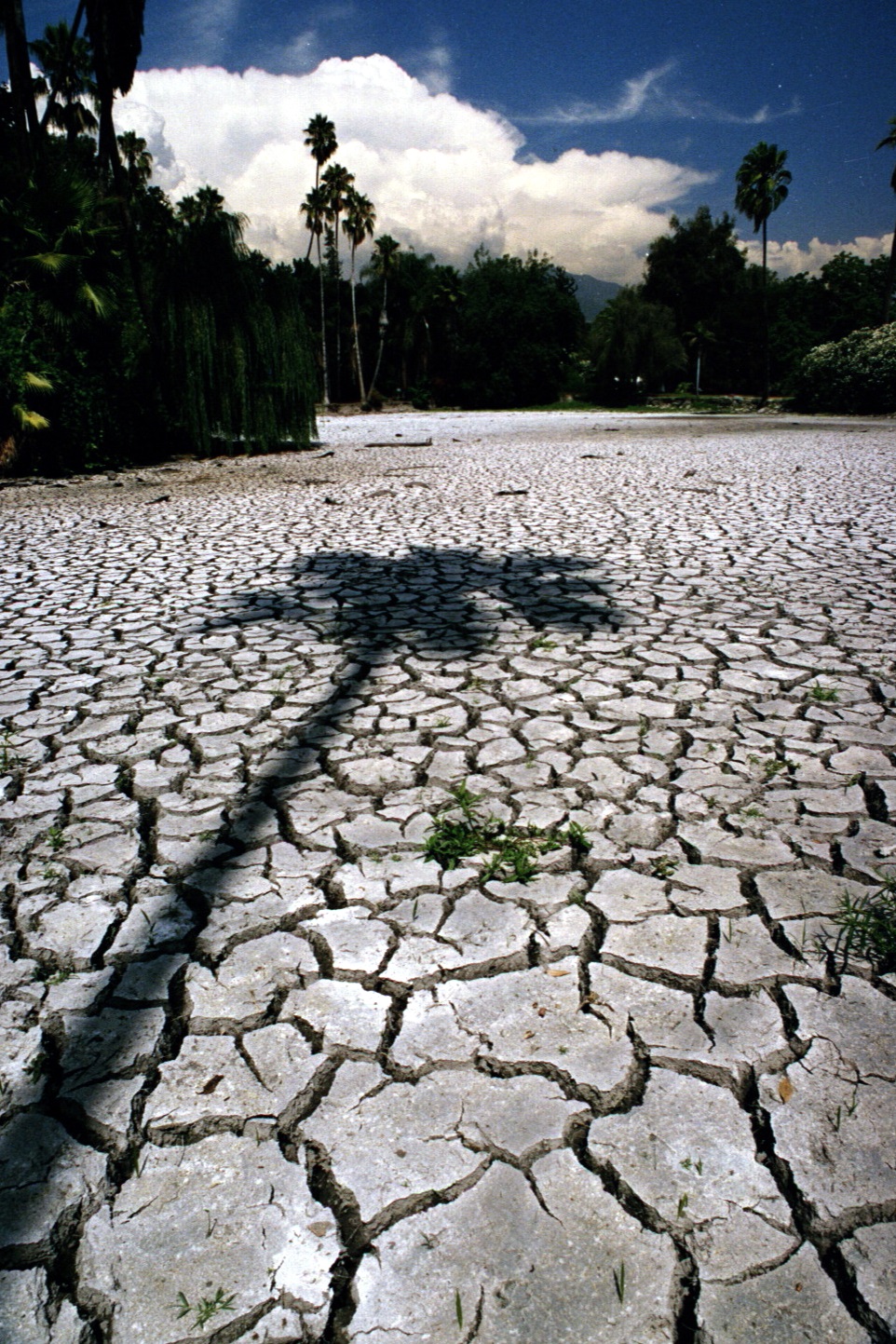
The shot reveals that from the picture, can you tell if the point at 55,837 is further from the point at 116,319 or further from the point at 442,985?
the point at 116,319

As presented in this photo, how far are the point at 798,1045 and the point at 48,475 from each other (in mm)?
12425

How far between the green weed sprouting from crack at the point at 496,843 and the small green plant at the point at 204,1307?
1.22 meters

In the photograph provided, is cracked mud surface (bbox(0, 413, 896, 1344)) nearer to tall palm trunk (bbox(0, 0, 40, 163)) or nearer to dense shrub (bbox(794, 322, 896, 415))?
tall palm trunk (bbox(0, 0, 40, 163))

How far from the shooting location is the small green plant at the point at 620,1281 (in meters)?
1.31

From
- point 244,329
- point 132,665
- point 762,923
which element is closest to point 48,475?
point 244,329

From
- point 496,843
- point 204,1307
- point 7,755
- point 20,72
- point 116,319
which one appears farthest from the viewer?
point 20,72

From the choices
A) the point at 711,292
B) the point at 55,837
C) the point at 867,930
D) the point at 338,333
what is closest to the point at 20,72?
the point at 55,837

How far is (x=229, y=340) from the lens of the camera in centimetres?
1395

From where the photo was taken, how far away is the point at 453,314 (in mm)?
47719

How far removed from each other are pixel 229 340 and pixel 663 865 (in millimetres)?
13745

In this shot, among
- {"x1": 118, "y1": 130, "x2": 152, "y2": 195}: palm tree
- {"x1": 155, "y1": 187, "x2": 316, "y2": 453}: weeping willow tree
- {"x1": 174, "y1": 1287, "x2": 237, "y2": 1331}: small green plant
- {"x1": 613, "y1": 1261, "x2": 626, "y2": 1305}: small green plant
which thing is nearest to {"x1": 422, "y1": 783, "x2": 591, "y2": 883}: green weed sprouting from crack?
{"x1": 613, "y1": 1261, "x2": 626, "y2": 1305}: small green plant

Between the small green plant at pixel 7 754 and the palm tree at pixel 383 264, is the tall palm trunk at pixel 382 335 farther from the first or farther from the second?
the small green plant at pixel 7 754

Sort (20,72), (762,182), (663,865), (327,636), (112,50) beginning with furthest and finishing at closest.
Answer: (762,182)
(112,50)
(20,72)
(327,636)
(663,865)

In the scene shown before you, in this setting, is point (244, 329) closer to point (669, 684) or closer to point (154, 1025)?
point (669, 684)
